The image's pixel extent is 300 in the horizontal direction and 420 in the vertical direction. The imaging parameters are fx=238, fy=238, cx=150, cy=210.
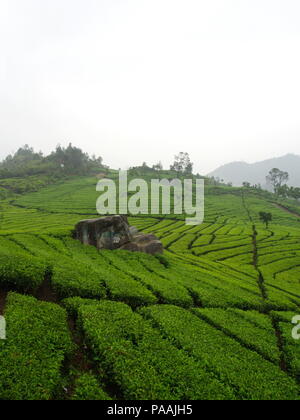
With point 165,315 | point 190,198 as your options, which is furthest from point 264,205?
point 165,315

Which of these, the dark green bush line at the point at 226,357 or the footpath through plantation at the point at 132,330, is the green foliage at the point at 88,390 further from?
the dark green bush line at the point at 226,357

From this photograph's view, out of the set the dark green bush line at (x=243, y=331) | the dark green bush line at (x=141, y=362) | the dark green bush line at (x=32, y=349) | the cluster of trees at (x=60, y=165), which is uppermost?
the cluster of trees at (x=60, y=165)

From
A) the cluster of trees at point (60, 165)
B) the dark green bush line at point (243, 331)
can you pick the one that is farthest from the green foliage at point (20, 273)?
the cluster of trees at point (60, 165)

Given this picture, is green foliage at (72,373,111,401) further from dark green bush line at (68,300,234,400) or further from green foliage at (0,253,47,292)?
green foliage at (0,253,47,292)

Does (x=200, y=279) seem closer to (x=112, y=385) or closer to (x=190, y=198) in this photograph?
(x=112, y=385)

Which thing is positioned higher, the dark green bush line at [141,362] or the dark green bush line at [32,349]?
the dark green bush line at [32,349]

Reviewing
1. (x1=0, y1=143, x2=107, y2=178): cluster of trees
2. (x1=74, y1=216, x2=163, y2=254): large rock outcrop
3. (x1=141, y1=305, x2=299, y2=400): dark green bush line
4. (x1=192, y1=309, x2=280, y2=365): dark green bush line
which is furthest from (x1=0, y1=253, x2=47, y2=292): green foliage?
(x1=0, y1=143, x2=107, y2=178): cluster of trees

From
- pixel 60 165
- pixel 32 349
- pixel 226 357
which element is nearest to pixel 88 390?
pixel 32 349

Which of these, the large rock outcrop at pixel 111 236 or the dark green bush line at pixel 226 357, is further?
the large rock outcrop at pixel 111 236

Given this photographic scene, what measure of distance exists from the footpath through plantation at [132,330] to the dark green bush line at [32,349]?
1.4 inches

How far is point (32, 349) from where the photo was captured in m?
8.64

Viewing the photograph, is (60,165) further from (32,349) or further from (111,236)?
(32,349)

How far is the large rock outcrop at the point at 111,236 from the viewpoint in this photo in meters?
24.5

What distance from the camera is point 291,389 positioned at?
1018 cm
